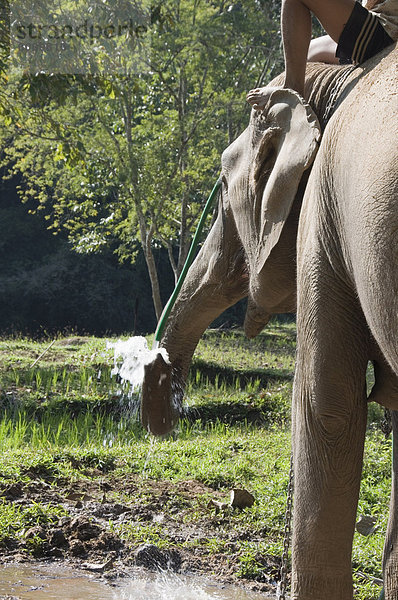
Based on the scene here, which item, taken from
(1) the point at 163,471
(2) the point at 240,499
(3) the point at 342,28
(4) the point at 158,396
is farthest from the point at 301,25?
(1) the point at 163,471

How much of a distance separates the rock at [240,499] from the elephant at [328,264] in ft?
7.30

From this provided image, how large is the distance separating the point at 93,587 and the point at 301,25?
2.57 metres

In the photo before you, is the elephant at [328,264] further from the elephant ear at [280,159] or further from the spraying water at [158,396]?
the spraying water at [158,396]

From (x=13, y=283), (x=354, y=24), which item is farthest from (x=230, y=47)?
(x=354, y=24)

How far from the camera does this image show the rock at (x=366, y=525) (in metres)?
4.71

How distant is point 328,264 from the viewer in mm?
2324

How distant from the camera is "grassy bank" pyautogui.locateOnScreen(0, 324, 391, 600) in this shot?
14.5ft

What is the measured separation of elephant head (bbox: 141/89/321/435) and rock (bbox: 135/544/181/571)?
3.69 ft

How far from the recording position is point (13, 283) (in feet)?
65.3

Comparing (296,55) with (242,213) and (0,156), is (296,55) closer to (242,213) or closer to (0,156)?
(242,213)

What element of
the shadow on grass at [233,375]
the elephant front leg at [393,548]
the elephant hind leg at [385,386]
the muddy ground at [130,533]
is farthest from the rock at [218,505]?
the shadow on grass at [233,375]

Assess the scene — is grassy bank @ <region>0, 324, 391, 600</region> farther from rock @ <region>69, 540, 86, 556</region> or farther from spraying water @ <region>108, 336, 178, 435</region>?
spraying water @ <region>108, 336, 178, 435</region>

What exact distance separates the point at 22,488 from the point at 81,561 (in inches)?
43.4

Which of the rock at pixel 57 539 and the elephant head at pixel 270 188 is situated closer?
the elephant head at pixel 270 188
